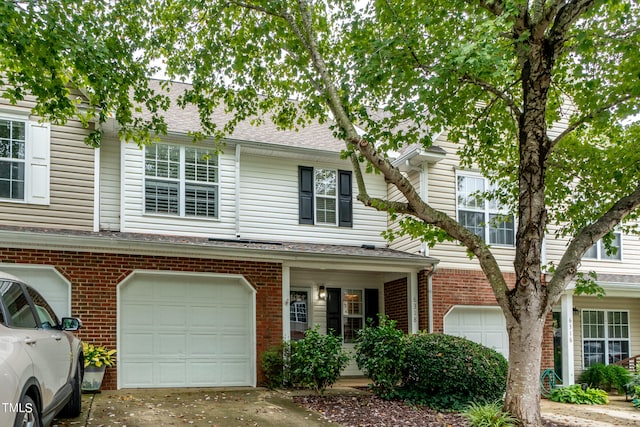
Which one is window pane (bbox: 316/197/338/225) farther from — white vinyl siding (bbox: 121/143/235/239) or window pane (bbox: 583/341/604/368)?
window pane (bbox: 583/341/604/368)

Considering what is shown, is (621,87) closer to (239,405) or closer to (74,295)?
(239,405)

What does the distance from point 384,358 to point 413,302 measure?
3.08 meters

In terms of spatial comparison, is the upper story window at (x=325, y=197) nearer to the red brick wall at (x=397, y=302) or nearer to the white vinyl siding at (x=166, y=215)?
the white vinyl siding at (x=166, y=215)

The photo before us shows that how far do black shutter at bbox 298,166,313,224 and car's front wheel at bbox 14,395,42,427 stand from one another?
10122 millimetres

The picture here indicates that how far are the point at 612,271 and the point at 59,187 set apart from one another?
1439 centimetres

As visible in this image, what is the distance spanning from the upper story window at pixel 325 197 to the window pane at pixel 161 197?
10.2 feet

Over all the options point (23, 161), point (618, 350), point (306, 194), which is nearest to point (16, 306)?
point (23, 161)

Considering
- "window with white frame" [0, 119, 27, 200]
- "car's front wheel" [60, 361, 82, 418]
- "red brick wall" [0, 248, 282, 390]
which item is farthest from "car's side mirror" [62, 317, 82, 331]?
"window with white frame" [0, 119, 27, 200]

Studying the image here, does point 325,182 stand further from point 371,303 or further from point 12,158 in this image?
point 12,158

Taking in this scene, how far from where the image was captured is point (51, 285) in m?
11.2

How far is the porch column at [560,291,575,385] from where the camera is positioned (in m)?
15.2

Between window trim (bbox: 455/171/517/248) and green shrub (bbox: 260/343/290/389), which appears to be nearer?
green shrub (bbox: 260/343/290/389)

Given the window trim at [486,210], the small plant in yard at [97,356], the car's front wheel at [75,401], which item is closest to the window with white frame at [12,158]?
the small plant in yard at [97,356]

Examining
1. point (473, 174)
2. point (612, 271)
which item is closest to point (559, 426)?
point (473, 174)
